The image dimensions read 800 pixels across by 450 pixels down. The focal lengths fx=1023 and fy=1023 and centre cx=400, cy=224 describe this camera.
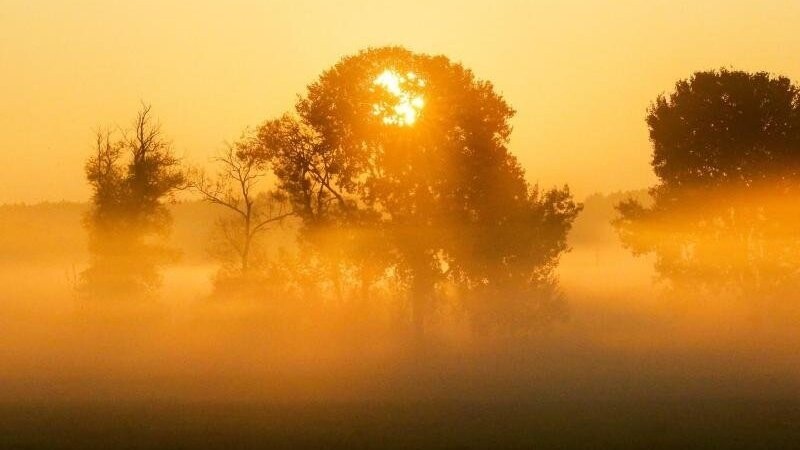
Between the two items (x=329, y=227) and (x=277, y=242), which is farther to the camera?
(x=277, y=242)

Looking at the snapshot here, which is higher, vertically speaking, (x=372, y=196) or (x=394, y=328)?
(x=372, y=196)

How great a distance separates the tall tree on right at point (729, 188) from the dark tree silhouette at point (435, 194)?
6.37m

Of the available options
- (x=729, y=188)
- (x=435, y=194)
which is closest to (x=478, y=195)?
(x=435, y=194)

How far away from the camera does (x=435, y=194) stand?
56.3 m

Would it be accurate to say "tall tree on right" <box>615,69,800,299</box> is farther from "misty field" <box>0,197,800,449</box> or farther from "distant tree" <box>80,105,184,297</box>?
"distant tree" <box>80,105,184,297</box>

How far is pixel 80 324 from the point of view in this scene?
220ft

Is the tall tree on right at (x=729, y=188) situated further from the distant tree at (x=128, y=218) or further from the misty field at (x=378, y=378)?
the distant tree at (x=128, y=218)

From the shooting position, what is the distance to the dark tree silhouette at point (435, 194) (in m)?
56.3

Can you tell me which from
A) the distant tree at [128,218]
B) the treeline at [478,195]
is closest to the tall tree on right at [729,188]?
the treeline at [478,195]

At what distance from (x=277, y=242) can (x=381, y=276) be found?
15.7 meters

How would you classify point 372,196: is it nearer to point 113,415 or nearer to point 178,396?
point 178,396

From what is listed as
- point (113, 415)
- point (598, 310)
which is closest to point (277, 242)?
point (598, 310)

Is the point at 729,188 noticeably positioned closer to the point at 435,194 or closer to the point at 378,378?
the point at 435,194

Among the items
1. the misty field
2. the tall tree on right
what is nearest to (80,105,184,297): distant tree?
the misty field
